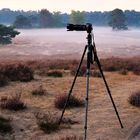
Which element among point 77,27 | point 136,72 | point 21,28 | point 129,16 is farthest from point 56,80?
point 129,16

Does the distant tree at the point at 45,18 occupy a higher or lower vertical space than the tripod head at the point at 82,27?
lower

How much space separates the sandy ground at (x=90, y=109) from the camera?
36.2ft

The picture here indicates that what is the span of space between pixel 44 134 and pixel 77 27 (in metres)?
2.86

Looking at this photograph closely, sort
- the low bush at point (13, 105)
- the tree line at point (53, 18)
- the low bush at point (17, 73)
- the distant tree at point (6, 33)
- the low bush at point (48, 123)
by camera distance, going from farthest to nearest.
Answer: the tree line at point (53, 18)
the distant tree at point (6, 33)
the low bush at point (17, 73)
the low bush at point (13, 105)
the low bush at point (48, 123)

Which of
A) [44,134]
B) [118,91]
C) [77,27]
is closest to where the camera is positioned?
[77,27]

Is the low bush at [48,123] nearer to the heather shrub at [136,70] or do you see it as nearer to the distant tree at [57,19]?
the heather shrub at [136,70]

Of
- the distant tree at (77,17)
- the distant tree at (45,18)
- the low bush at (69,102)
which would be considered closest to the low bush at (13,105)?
the low bush at (69,102)

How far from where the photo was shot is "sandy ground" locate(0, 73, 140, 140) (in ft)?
36.2

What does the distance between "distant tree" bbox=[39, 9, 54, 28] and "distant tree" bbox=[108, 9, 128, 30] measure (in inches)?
650

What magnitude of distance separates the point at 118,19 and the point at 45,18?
2031 centimetres

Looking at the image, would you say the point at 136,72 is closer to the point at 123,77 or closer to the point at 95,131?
the point at 123,77

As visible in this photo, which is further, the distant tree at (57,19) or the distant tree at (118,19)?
the distant tree at (57,19)

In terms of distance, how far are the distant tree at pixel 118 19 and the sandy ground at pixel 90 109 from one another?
9003cm

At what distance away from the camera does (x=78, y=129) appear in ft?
37.2
